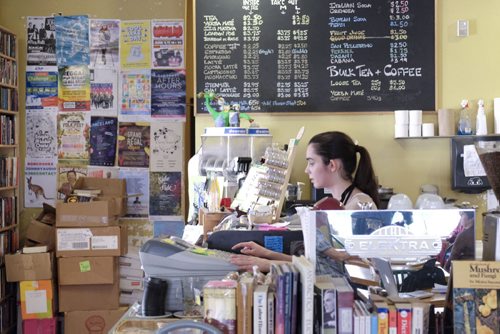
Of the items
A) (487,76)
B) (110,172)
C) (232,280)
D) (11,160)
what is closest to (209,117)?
(110,172)

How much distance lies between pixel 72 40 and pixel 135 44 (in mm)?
516

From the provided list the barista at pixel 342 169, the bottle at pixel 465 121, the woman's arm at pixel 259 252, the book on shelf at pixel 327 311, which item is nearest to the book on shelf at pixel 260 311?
the book on shelf at pixel 327 311

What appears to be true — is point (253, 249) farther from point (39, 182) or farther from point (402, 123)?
point (39, 182)

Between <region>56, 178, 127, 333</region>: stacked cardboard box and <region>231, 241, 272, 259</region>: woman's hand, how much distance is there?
7.86ft

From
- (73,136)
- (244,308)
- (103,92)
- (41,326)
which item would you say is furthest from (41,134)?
(244,308)

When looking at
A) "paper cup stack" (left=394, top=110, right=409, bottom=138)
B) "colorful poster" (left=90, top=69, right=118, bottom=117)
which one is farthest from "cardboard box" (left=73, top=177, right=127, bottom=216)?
"paper cup stack" (left=394, top=110, right=409, bottom=138)

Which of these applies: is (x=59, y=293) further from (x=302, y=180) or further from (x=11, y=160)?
(x=302, y=180)

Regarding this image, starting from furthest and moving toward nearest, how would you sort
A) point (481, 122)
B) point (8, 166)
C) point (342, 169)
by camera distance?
point (8, 166), point (481, 122), point (342, 169)

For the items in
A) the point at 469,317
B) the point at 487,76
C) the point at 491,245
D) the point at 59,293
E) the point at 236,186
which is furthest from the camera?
the point at 59,293

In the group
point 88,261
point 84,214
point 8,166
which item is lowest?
point 88,261

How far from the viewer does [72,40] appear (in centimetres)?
469

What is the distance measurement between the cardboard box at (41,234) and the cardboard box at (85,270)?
9.4 inches

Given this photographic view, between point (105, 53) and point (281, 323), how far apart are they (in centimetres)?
371

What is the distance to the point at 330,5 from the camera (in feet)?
13.3
